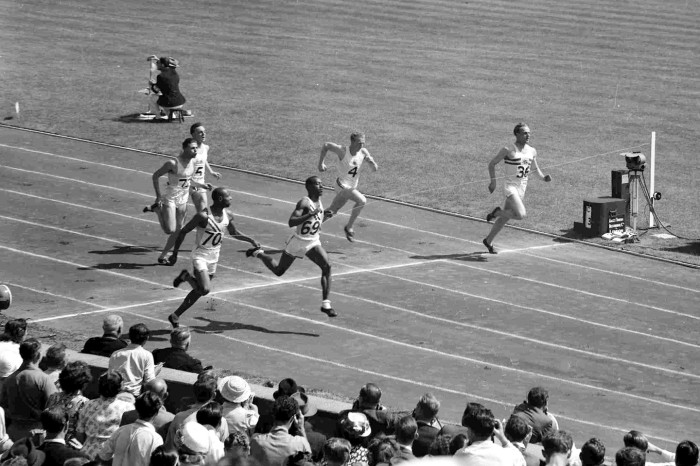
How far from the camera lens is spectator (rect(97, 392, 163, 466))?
871 centimetres

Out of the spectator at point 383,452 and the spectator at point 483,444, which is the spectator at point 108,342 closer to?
the spectator at point 383,452

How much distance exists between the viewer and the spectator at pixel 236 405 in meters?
9.88

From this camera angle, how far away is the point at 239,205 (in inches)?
914

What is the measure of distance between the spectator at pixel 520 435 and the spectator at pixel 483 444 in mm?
420

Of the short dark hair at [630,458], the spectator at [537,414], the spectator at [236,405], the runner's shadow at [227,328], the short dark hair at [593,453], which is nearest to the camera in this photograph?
the short dark hair at [630,458]

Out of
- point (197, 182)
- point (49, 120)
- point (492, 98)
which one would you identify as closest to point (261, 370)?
point (197, 182)

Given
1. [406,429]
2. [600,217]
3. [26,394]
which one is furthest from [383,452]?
[600,217]

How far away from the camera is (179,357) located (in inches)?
473

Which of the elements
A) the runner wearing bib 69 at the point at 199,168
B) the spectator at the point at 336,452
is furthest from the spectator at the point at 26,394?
the runner wearing bib 69 at the point at 199,168

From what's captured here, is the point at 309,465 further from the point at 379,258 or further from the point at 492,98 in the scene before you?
the point at 492,98

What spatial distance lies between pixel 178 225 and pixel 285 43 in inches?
992

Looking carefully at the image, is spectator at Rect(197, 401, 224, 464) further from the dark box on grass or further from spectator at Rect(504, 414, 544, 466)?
the dark box on grass

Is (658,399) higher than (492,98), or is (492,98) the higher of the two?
(492,98)

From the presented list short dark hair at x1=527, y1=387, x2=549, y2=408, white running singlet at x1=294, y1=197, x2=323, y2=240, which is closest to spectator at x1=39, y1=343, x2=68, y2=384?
short dark hair at x1=527, y1=387, x2=549, y2=408
